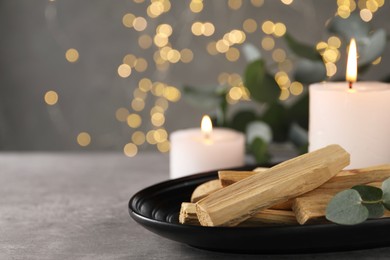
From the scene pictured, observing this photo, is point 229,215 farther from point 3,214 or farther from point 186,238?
point 3,214

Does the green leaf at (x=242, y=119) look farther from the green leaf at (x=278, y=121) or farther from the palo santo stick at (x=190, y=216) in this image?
the palo santo stick at (x=190, y=216)

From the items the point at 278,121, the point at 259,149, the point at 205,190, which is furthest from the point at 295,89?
the point at 205,190

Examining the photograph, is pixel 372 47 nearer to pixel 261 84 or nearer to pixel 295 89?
pixel 261 84

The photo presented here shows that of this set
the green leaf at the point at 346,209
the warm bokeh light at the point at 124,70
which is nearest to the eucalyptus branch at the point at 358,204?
the green leaf at the point at 346,209

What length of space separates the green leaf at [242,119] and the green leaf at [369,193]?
569 mm

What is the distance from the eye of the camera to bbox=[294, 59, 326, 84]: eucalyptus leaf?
1062mm

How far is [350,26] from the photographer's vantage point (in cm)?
103

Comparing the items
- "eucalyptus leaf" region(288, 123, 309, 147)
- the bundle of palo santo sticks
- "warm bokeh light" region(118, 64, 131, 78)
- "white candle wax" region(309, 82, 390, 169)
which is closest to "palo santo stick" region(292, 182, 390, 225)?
the bundle of palo santo sticks

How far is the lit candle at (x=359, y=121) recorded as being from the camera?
2.48ft

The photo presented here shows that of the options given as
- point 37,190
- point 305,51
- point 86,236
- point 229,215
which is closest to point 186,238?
point 229,215

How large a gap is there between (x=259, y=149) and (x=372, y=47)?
210 mm

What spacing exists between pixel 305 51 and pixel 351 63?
290 mm

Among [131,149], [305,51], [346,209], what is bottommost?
[131,149]

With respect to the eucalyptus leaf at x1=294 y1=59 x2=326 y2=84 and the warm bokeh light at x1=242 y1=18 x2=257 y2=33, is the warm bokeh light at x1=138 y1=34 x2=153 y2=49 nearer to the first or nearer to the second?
the warm bokeh light at x1=242 y1=18 x2=257 y2=33
